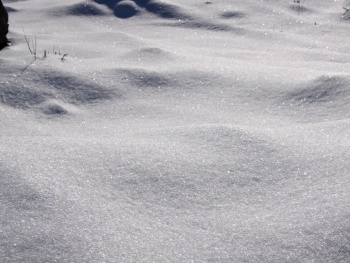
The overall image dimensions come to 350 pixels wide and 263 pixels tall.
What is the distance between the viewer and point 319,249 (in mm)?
1079

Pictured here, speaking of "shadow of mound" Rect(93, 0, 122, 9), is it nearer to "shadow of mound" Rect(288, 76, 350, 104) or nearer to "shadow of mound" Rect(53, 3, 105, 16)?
"shadow of mound" Rect(53, 3, 105, 16)

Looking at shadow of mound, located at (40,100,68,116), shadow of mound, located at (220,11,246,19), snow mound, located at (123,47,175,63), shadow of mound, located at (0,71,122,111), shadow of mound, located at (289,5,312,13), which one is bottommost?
shadow of mound, located at (40,100,68,116)

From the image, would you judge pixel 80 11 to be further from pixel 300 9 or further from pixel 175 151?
pixel 175 151

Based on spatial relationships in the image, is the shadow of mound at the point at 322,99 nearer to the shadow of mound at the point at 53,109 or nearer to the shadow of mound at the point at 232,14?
the shadow of mound at the point at 53,109

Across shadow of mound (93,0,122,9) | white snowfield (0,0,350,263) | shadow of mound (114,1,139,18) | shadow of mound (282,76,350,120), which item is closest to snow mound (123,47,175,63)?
white snowfield (0,0,350,263)

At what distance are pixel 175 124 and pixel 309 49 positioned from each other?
1.28m

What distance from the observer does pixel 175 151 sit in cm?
151

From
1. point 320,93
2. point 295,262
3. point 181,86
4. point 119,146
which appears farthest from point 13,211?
point 320,93

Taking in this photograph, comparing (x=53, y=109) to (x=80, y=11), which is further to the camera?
(x=80, y=11)

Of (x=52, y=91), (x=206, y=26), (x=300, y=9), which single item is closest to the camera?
(x=52, y=91)

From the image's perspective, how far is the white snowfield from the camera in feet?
3.72

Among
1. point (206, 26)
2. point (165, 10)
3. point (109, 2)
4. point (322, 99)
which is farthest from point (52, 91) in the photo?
point (109, 2)

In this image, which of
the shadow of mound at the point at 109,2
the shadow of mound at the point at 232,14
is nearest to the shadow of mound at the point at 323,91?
the shadow of mound at the point at 232,14

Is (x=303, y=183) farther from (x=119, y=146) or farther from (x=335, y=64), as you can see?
(x=335, y=64)
